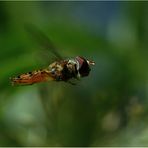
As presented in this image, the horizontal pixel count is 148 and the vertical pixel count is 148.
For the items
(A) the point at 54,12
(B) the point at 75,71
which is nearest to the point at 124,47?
(A) the point at 54,12

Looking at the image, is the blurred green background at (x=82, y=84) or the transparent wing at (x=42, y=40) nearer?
the transparent wing at (x=42, y=40)

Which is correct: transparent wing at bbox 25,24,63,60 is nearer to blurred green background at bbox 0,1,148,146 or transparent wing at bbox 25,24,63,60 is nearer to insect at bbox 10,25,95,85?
insect at bbox 10,25,95,85

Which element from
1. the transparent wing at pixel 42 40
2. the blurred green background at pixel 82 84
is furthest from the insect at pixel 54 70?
the blurred green background at pixel 82 84

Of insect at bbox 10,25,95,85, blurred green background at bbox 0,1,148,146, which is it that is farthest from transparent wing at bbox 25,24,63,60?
blurred green background at bbox 0,1,148,146

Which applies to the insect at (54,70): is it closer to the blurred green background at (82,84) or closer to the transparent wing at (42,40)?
the transparent wing at (42,40)

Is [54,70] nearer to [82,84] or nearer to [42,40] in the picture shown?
[42,40]

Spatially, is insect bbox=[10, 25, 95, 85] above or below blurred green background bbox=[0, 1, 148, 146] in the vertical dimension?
below
